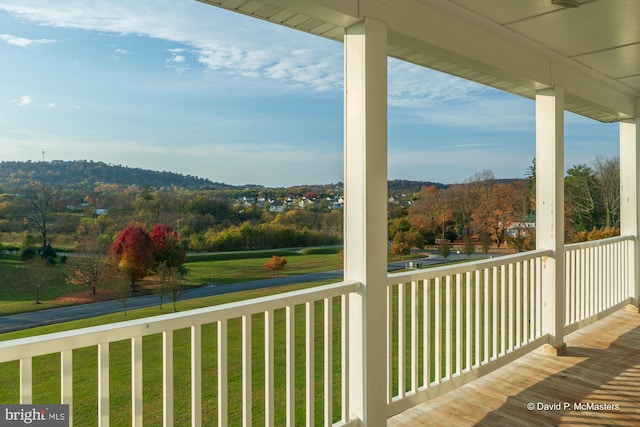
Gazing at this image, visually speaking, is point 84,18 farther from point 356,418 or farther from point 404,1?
point 356,418

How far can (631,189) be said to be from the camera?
205 inches

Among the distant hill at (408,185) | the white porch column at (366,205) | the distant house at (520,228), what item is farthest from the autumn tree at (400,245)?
the distant house at (520,228)

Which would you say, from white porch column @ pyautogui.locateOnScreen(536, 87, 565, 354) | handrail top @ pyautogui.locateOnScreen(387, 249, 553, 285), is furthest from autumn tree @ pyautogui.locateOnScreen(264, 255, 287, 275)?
white porch column @ pyautogui.locateOnScreen(536, 87, 565, 354)

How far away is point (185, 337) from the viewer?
6.64 ft

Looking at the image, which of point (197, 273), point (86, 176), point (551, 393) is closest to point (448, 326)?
point (551, 393)

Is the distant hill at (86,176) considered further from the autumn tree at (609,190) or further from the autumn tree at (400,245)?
the autumn tree at (609,190)

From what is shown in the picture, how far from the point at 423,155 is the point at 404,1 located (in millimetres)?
1129

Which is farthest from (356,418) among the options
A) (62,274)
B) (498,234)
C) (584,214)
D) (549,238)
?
(584,214)

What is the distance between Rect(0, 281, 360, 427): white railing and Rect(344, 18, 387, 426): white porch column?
8cm

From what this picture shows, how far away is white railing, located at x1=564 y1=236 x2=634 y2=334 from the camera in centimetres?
436

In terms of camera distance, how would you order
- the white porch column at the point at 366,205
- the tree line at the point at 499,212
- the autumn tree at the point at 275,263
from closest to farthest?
the autumn tree at the point at 275,263 → the white porch column at the point at 366,205 → the tree line at the point at 499,212

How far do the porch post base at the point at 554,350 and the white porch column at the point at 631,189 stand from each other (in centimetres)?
220

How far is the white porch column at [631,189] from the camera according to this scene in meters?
5.16

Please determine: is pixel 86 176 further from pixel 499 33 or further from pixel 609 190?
pixel 609 190
